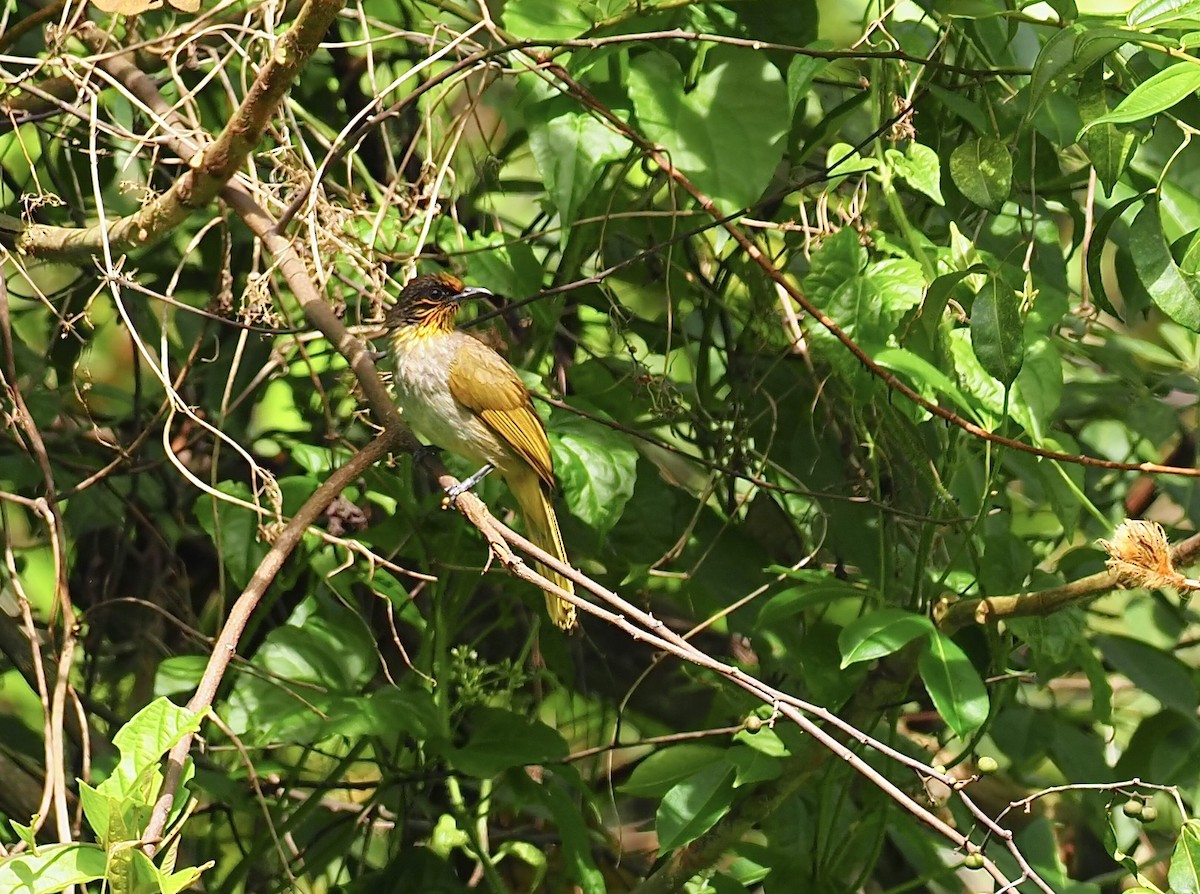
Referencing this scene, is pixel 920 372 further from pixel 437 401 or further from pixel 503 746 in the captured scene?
pixel 437 401

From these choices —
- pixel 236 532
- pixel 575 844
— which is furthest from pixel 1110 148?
pixel 236 532

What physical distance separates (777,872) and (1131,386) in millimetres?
1370

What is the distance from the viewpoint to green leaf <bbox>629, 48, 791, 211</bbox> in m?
2.22

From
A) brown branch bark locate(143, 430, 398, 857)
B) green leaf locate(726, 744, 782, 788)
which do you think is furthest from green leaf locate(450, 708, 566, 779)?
brown branch bark locate(143, 430, 398, 857)

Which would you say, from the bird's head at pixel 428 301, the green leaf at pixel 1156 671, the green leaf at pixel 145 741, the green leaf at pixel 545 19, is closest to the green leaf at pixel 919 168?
the green leaf at pixel 545 19

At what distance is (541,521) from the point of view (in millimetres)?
2637

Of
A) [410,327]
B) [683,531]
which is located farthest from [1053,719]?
[410,327]

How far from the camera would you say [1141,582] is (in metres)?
1.67

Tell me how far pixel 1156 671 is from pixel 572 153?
1564mm

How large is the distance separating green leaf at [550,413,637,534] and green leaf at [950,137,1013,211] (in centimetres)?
66

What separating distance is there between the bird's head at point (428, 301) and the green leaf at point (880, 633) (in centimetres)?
92

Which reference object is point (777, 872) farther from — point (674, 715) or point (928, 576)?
point (674, 715)

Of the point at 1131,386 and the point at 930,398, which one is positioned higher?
the point at 930,398

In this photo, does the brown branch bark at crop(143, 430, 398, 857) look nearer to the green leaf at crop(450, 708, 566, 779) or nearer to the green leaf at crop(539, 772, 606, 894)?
the green leaf at crop(450, 708, 566, 779)
